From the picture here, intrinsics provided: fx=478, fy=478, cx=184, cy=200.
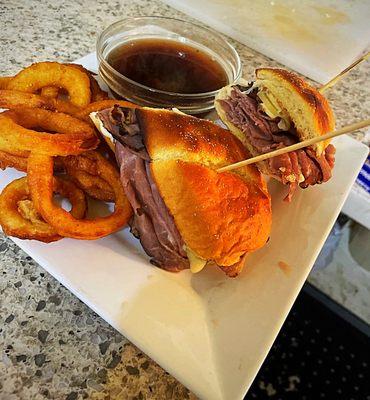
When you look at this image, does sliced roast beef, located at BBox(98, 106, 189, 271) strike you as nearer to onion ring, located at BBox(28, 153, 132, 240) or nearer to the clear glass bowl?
onion ring, located at BBox(28, 153, 132, 240)

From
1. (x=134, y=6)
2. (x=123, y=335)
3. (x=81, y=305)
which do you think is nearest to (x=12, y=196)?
(x=81, y=305)

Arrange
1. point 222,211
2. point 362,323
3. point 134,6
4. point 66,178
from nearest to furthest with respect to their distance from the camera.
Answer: point 222,211, point 66,178, point 362,323, point 134,6

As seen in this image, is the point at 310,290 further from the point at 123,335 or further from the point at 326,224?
the point at 123,335

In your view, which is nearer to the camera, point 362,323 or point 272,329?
point 272,329

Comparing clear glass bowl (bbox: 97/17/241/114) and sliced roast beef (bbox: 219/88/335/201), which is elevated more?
sliced roast beef (bbox: 219/88/335/201)

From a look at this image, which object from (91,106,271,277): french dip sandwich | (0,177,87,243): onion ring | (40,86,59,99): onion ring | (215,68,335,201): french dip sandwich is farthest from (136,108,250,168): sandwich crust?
(40,86,59,99): onion ring

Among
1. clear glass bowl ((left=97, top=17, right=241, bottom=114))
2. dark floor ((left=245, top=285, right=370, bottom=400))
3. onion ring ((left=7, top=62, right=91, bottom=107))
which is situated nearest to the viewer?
onion ring ((left=7, top=62, right=91, bottom=107))

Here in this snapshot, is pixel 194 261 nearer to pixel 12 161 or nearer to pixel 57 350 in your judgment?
pixel 57 350
